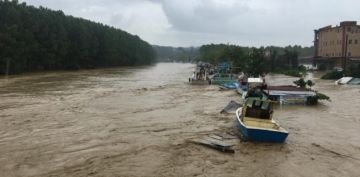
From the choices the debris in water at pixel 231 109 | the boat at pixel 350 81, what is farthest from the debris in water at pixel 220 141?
the boat at pixel 350 81

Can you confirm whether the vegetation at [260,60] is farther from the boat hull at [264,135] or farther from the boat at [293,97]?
the boat hull at [264,135]

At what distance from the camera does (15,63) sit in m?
58.5

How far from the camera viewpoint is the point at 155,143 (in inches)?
631

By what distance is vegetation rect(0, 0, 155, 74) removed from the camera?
5858cm

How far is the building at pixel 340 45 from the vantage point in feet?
258

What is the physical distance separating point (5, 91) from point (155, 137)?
22342mm

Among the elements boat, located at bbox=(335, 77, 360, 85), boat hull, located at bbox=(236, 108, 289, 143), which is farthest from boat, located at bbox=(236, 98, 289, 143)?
boat, located at bbox=(335, 77, 360, 85)

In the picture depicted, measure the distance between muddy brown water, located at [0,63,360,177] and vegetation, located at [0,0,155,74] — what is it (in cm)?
3300

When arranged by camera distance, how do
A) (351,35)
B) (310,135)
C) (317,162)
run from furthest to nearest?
(351,35), (310,135), (317,162)

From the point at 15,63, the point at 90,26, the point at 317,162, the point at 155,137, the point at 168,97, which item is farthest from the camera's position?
the point at 90,26

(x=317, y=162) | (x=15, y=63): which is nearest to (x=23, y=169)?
(x=317, y=162)

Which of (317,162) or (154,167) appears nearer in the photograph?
(154,167)

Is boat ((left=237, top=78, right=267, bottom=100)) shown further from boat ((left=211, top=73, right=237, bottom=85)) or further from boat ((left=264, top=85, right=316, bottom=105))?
boat ((left=211, top=73, right=237, bottom=85))

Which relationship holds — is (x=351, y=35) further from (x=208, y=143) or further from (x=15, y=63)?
(x=208, y=143)
